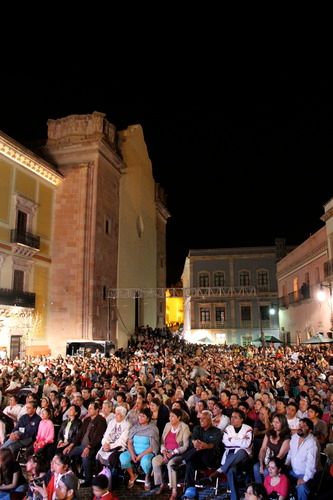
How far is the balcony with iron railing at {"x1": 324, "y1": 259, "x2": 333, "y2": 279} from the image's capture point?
2874 cm

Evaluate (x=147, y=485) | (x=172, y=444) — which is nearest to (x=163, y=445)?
(x=172, y=444)

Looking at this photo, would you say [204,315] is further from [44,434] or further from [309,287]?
[44,434]

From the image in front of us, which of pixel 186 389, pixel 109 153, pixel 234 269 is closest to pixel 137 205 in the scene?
pixel 109 153

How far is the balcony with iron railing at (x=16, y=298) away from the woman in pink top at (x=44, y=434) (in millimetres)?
17081

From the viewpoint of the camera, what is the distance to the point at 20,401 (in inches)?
415

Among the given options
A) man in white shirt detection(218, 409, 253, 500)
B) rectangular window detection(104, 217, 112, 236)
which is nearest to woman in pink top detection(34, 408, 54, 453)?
man in white shirt detection(218, 409, 253, 500)

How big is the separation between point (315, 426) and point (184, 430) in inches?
83.8

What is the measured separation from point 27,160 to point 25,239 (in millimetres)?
4808

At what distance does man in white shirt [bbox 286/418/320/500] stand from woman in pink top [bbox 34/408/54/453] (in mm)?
4141

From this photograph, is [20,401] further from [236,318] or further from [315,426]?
[236,318]

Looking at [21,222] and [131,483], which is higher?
[21,222]

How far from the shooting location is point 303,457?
6.28 metres

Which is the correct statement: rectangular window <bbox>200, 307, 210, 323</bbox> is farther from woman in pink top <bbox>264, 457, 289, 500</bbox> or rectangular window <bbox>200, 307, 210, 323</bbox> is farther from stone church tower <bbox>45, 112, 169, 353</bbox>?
woman in pink top <bbox>264, 457, 289, 500</bbox>

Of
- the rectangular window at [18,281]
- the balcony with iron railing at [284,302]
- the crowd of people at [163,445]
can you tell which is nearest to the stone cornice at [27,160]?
the rectangular window at [18,281]
